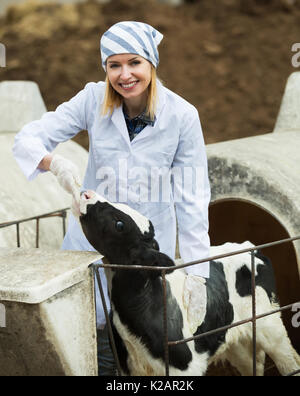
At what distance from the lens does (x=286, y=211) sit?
3.26m

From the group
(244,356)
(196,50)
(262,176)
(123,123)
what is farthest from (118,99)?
(196,50)

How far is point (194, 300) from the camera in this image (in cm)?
266

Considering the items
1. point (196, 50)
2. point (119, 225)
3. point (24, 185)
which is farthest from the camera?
point (196, 50)

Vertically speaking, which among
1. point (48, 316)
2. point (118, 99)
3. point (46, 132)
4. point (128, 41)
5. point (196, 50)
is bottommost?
point (48, 316)

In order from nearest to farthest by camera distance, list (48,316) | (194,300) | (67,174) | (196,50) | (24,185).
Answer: (48,316) → (67,174) → (194,300) → (24,185) → (196,50)

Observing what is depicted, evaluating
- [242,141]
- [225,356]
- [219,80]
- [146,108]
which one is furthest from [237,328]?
[219,80]

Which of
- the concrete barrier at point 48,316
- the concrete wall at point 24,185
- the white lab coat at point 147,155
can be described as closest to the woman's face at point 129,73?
the white lab coat at point 147,155

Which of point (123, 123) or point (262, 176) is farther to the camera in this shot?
point (262, 176)

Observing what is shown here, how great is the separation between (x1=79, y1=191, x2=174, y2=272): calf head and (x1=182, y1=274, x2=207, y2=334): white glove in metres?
0.19

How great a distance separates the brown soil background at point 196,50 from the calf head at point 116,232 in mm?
7740

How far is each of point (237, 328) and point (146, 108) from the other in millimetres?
932

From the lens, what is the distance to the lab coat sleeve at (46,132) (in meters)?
2.65

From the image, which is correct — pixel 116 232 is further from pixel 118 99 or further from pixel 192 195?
pixel 118 99

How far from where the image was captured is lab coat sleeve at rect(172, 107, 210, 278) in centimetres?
271
